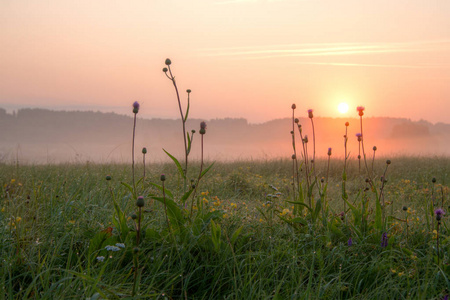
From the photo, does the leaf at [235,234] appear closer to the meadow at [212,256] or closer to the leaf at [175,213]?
the meadow at [212,256]

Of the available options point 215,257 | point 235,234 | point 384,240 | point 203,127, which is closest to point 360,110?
point 384,240

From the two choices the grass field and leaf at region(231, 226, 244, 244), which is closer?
the grass field

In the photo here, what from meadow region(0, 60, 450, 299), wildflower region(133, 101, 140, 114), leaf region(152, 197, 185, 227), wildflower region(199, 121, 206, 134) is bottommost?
meadow region(0, 60, 450, 299)

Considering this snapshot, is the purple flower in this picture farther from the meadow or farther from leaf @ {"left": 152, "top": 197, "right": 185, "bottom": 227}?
leaf @ {"left": 152, "top": 197, "right": 185, "bottom": 227}

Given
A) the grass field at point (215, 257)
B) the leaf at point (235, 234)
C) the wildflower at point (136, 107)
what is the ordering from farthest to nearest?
the wildflower at point (136, 107) < the leaf at point (235, 234) < the grass field at point (215, 257)

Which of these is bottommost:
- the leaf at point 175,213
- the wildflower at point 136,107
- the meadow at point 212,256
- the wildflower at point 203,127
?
the meadow at point 212,256

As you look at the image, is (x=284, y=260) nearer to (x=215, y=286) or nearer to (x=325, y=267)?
(x=325, y=267)

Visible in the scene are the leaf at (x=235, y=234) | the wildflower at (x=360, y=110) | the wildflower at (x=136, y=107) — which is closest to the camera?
the leaf at (x=235, y=234)

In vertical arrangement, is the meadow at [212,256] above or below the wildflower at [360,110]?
below

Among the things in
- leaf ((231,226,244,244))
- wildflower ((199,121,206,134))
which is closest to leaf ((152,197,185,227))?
leaf ((231,226,244,244))

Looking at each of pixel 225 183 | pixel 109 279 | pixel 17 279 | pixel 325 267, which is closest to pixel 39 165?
pixel 225 183

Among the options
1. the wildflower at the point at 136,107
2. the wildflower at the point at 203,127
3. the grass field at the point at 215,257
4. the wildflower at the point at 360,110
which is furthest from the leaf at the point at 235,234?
the wildflower at the point at 360,110

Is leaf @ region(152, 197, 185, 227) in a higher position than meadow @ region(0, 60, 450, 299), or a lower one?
higher

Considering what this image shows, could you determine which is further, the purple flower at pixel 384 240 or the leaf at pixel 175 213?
the purple flower at pixel 384 240
